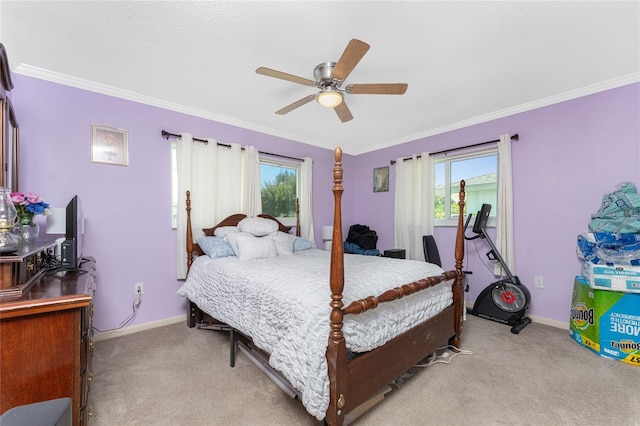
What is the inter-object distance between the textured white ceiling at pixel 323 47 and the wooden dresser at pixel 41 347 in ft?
5.60

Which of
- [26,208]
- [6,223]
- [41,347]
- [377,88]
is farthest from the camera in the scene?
[377,88]

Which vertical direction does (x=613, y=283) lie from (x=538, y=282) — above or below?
above

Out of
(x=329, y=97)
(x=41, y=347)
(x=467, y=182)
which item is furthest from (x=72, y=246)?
(x=467, y=182)

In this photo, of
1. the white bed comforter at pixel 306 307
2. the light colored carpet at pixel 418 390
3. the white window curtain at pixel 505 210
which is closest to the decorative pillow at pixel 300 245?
the white bed comforter at pixel 306 307

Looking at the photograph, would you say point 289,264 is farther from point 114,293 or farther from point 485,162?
point 485,162

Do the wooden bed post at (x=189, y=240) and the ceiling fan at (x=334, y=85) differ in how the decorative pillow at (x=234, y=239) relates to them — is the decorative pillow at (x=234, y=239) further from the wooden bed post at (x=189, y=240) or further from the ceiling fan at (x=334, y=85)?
the ceiling fan at (x=334, y=85)

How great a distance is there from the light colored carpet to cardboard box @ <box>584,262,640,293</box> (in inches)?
23.6

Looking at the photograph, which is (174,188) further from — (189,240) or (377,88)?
(377,88)

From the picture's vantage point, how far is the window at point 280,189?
3.85 m

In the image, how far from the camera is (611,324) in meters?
2.21

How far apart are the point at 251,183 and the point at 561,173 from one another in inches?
140

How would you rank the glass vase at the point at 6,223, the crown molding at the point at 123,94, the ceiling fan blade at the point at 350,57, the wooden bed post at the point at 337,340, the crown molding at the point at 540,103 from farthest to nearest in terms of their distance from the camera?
the crown molding at the point at 540,103 → the crown molding at the point at 123,94 → the ceiling fan blade at the point at 350,57 → the wooden bed post at the point at 337,340 → the glass vase at the point at 6,223

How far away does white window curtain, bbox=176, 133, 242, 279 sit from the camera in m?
3.00

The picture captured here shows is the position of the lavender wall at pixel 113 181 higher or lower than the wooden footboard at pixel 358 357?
higher
